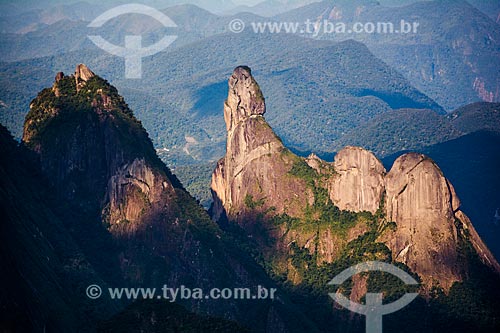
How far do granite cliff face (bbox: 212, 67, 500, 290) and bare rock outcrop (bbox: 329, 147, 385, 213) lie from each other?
65 millimetres

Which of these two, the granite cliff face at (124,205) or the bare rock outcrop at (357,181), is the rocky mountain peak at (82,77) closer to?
the granite cliff face at (124,205)

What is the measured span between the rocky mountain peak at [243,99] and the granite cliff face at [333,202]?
8 centimetres

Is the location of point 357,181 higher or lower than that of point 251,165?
lower

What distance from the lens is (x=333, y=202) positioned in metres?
75.9

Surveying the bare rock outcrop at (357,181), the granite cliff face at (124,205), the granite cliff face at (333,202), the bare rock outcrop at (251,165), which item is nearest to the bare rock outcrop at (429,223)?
the granite cliff face at (333,202)

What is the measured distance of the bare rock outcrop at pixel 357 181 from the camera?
235ft

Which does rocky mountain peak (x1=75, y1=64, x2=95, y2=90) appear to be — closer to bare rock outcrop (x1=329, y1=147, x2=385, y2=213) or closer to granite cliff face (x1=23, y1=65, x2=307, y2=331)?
granite cliff face (x1=23, y1=65, x2=307, y2=331)

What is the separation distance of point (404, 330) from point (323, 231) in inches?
451

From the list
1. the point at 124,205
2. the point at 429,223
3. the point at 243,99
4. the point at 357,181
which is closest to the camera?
the point at 429,223

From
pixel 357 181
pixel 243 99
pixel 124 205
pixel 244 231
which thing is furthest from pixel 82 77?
pixel 357 181

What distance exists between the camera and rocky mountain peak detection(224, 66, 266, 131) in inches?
3258

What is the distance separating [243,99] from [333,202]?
476 inches

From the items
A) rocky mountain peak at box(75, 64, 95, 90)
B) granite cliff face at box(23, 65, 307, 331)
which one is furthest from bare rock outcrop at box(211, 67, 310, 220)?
rocky mountain peak at box(75, 64, 95, 90)

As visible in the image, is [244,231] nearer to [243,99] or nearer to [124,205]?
[243,99]
